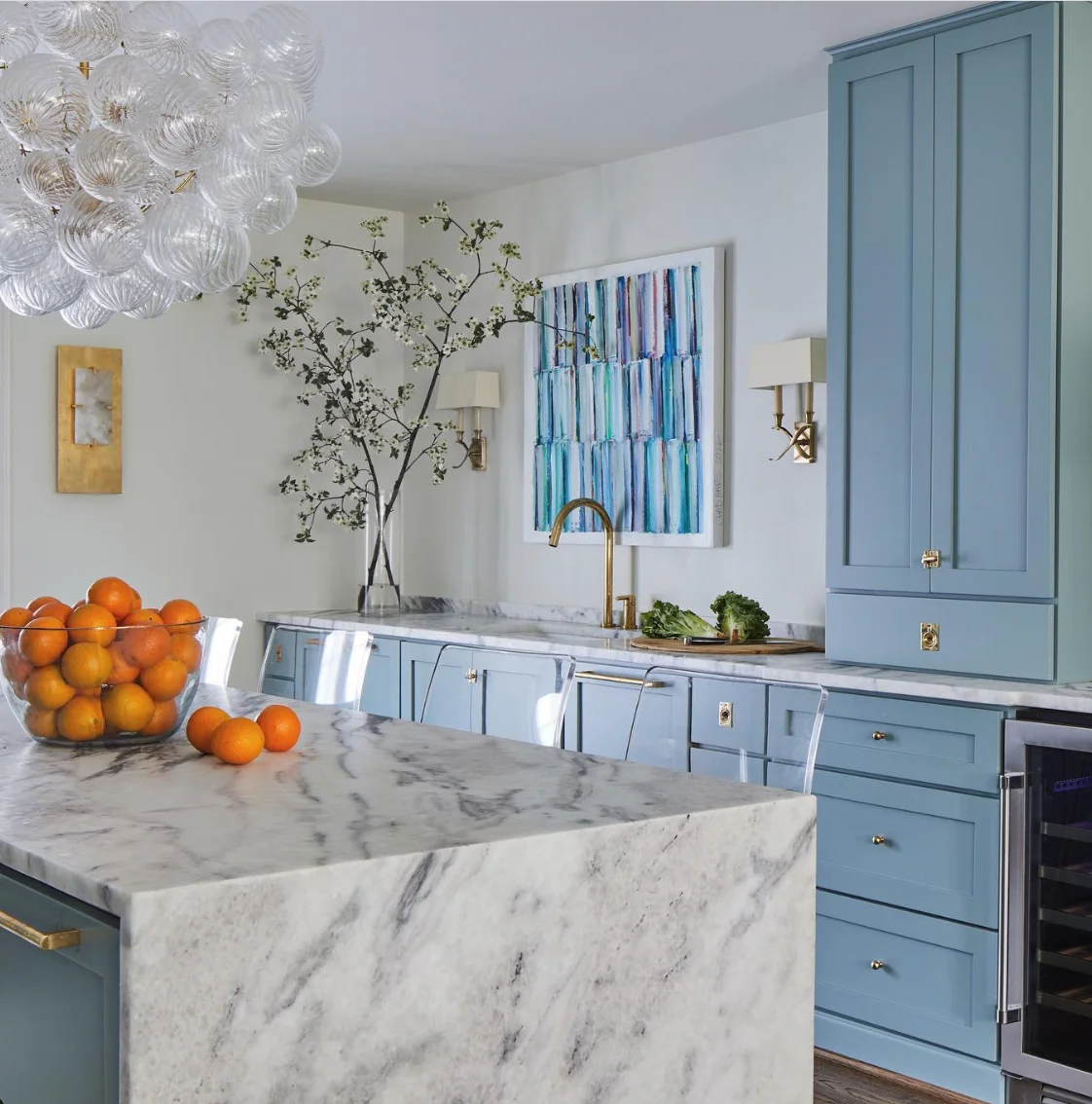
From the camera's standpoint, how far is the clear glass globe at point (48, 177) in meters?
2.30

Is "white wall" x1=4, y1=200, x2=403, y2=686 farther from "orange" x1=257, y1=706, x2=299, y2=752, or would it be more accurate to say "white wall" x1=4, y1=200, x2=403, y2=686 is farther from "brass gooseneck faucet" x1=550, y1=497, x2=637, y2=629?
"orange" x1=257, y1=706, x2=299, y2=752

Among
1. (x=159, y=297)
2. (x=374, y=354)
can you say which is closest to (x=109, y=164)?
(x=159, y=297)

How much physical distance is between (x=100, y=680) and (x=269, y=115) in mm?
987

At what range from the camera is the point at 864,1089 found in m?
3.21

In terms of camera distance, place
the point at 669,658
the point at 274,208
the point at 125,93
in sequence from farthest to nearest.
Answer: the point at 669,658 → the point at 274,208 → the point at 125,93

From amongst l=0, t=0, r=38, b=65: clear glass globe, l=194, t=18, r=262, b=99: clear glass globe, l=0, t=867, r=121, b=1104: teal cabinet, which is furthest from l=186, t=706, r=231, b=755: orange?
l=0, t=0, r=38, b=65: clear glass globe

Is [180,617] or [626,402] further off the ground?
[626,402]

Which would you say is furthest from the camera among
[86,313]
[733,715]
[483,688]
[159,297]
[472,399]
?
[472,399]

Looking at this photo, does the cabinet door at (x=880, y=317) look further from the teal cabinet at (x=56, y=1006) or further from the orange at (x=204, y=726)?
the teal cabinet at (x=56, y=1006)

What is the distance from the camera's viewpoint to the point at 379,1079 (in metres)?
1.41

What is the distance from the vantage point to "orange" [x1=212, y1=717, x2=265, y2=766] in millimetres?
1947

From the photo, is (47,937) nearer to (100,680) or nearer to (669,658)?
(100,680)

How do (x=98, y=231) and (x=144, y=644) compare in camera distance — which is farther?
(x=98, y=231)

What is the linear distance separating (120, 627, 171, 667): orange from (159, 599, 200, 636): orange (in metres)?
0.03
